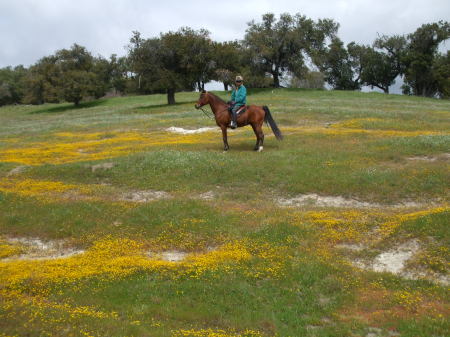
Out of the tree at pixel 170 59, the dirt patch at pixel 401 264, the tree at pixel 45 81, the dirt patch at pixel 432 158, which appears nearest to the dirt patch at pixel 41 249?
the dirt patch at pixel 401 264

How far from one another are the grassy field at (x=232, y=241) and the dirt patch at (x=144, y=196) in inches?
5.2

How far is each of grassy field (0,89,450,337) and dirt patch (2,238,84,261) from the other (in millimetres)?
67

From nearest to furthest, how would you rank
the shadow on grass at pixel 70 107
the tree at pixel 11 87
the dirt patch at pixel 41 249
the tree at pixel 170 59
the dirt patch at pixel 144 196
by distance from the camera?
1. the dirt patch at pixel 41 249
2. the dirt patch at pixel 144 196
3. the tree at pixel 170 59
4. the shadow on grass at pixel 70 107
5. the tree at pixel 11 87

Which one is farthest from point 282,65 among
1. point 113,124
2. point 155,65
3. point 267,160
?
point 267,160

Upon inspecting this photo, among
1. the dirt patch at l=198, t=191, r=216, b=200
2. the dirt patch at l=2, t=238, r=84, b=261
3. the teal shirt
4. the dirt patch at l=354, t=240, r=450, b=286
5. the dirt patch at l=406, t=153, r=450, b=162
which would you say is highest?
the teal shirt

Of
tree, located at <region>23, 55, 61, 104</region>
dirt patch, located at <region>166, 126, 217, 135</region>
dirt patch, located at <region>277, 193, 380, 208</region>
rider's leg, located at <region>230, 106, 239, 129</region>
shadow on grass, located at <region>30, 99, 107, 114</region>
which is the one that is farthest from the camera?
shadow on grass, located at <region>30, 99, 107, 114</region>

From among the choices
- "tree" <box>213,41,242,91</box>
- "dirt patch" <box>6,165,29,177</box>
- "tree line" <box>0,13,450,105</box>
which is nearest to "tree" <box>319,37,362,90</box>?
"tree line" <box>0,13,450,105</box>

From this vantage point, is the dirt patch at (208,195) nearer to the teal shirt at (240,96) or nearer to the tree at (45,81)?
the teal shirt at (240,96)

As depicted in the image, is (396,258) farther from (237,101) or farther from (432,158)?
(237,101)

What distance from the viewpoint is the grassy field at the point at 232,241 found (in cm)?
962

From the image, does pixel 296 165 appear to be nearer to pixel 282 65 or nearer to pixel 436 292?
pixel 436 292

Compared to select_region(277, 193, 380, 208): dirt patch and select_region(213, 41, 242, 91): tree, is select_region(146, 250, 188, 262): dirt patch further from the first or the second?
select_region(213, 41, 242, 91): tree

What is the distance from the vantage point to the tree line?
59.8m

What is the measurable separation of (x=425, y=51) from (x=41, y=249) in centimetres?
8548
